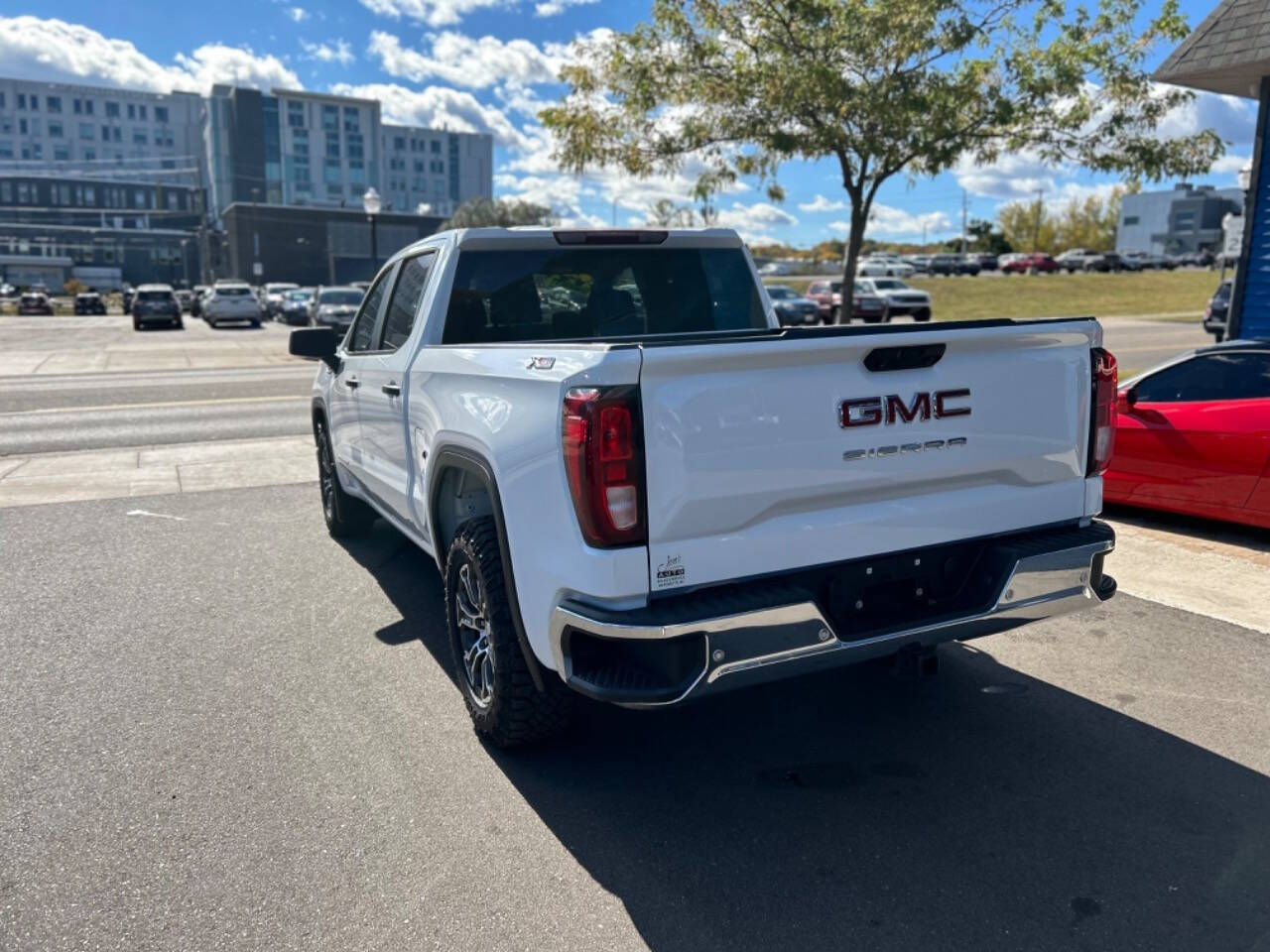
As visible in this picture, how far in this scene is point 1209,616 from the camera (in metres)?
5.51

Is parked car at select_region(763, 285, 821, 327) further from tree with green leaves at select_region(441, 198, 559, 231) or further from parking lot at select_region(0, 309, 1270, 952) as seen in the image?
tree with green leaves at select_region(441, 198, 559, 231)

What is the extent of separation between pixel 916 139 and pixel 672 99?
2.88 metres

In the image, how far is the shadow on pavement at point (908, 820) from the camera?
9.54 ft

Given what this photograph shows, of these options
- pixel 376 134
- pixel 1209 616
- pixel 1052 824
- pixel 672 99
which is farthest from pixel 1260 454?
pixel 376 134

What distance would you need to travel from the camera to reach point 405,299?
17.8 feet

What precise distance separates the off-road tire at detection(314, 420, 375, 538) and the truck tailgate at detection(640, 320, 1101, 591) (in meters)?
4.34

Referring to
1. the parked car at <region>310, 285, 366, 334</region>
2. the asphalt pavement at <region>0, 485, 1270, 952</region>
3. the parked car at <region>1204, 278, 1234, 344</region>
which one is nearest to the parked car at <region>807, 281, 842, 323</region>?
the parked car at <region>1204, 278, 1234, 344</region>

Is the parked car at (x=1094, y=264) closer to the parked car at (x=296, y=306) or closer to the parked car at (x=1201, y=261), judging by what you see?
the parked car at (x=1201, y=261)

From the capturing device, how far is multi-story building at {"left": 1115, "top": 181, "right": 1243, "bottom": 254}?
127 m

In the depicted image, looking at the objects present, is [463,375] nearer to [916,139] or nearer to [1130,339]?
[916,139]

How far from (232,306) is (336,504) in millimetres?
38146

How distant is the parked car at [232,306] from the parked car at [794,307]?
21423 mm

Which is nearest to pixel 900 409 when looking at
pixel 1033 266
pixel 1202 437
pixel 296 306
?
pixel 1202 437

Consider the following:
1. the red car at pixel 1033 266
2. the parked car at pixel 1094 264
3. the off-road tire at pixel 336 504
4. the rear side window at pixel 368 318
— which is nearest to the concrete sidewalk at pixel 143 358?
the off-road tire at pixel 336 504
